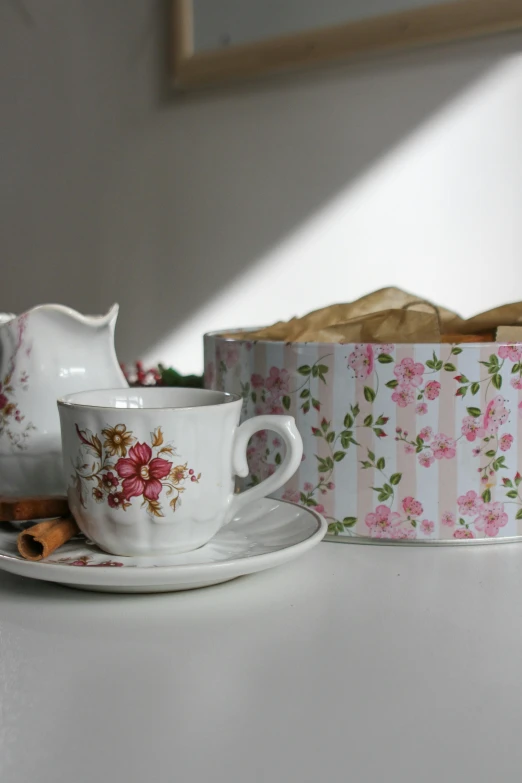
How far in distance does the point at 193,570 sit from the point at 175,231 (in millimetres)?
996

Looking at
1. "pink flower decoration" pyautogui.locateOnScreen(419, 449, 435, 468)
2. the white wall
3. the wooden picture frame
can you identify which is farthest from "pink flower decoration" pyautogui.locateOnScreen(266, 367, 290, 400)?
the wooden picture frame

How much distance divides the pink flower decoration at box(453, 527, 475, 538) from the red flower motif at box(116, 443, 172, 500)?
0.22 metres

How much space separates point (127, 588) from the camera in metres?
0.42

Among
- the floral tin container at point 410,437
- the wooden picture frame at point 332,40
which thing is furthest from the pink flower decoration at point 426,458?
the wooden picture frame at point 332,40

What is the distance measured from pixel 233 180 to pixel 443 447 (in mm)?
826

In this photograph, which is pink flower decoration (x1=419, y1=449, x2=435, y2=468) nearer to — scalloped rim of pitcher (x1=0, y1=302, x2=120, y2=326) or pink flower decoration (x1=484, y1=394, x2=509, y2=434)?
pink flower decoration (x1=484, y1=394, x2=509, y2=434)

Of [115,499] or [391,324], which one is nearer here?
[115,499]

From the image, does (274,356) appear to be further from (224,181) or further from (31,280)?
(31,280)

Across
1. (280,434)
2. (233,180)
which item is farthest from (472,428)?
(233,180)

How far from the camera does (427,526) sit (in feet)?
1.71

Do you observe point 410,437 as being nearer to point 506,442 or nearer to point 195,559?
point 506,442

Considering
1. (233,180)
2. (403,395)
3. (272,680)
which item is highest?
(233,180)

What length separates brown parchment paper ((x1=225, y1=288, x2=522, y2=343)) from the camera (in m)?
0.54

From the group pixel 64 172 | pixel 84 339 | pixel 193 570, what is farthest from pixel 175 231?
pixel 193 570
